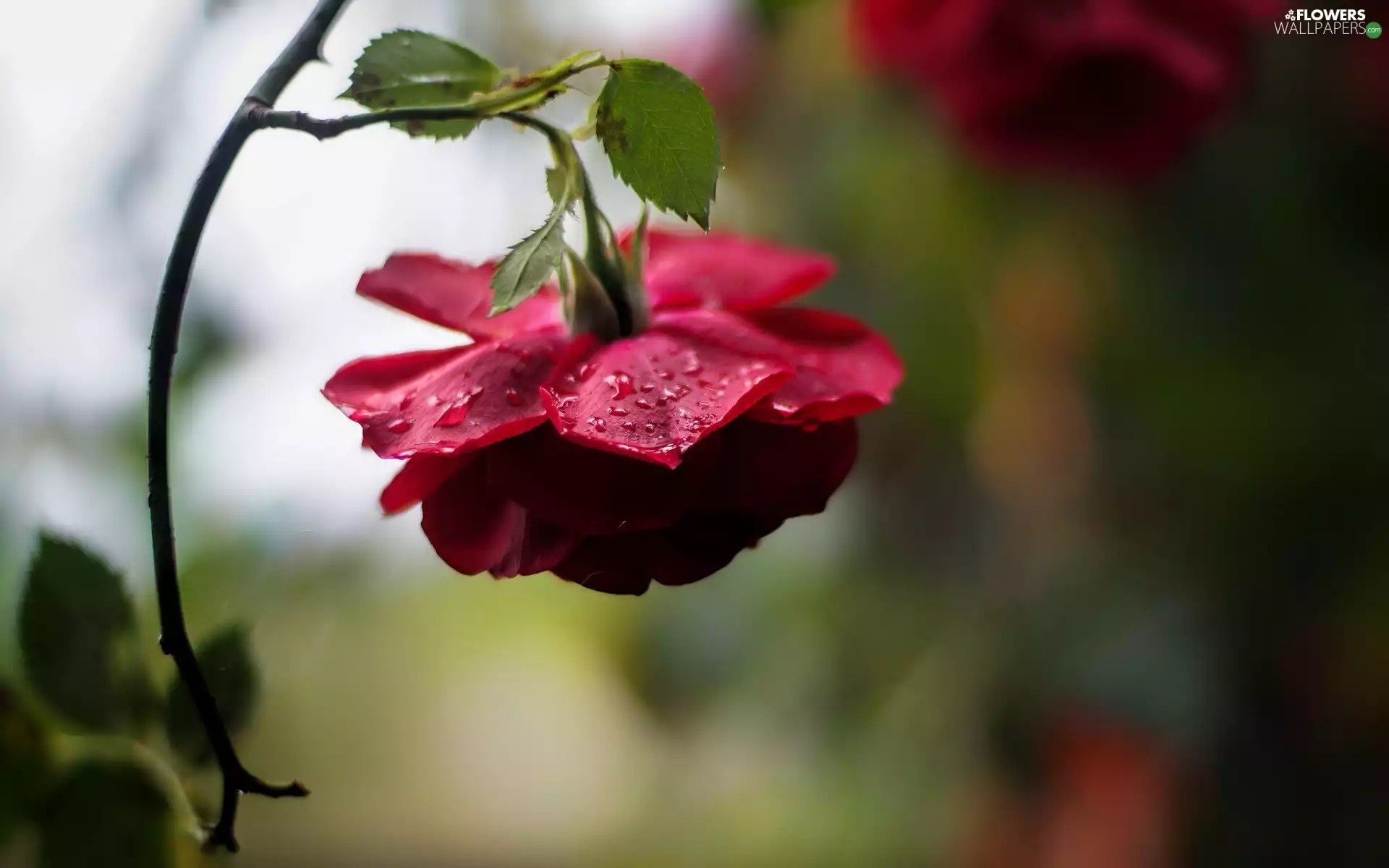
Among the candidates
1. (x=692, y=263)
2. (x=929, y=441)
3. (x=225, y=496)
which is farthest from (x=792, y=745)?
(x=692, y=263)

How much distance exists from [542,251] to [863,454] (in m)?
0.47

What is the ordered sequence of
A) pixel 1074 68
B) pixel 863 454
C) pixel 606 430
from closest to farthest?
pixel 606 430, pixel 1074 68, pixel 863 454

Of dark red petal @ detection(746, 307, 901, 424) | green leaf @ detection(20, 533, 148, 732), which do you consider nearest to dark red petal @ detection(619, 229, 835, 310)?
dark red petal @ detection(746, 307, 901, 424)

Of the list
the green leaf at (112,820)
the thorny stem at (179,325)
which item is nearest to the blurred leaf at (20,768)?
the green leaf at (112,820)

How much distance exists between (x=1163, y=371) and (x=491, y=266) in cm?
44

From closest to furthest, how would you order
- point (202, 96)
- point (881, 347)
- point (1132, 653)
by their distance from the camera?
point (881, 347) < point (202, 96) < point (1132, 653)

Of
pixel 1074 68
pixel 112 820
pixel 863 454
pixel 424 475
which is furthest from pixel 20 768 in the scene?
pixel 863 454

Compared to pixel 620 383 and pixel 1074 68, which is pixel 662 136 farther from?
pixel 1074 68

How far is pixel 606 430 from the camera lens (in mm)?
119

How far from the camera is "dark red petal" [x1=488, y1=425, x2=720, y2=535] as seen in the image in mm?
130

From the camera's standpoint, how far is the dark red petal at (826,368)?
0.45 ft

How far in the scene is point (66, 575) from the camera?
18 cm

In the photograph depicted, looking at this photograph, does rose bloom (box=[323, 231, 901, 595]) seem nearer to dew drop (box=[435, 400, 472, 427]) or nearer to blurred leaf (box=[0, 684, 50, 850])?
dew drop (box=[435, 400, 472, 427])

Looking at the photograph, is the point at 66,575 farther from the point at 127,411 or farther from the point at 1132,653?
the point at 1132,653
